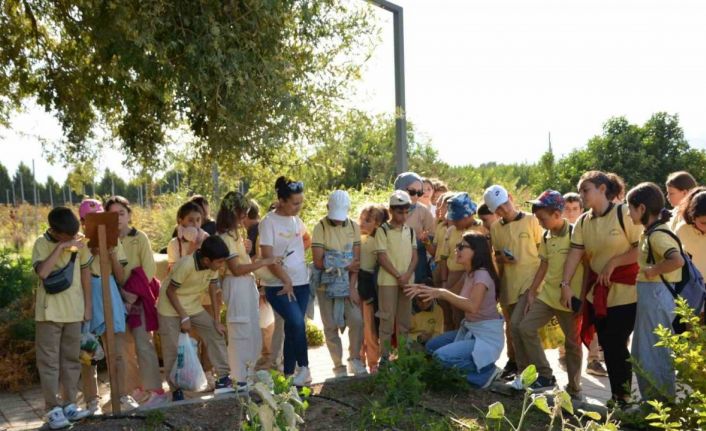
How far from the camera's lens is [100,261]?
635cm

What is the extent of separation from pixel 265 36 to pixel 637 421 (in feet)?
12.4

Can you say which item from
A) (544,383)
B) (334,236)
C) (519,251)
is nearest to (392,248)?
(334,236)

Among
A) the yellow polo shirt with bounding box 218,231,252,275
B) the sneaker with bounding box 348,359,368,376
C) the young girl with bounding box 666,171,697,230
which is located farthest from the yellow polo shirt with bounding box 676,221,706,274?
the yellow polo shirt with bounding box 218,231,252,275

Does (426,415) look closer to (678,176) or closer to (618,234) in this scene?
(618,234)

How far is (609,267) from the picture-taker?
20.9 feet

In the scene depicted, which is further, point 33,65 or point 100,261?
point 33,65

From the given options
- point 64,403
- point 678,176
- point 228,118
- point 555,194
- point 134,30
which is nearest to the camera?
point 134,30

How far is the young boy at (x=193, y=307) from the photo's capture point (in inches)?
272

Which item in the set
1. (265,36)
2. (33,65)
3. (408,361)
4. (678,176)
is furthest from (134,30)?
(678,176)

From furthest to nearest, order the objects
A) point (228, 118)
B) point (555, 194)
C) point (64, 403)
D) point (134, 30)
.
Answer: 1. point (555, 194)
2. point (64, 403)
3. point (228, 118)
4. point (134, 30)

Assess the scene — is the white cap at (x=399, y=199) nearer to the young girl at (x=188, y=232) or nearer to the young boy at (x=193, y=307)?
the young boy at (x=193, y=307)

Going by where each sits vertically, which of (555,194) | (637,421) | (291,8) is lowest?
(637,421)

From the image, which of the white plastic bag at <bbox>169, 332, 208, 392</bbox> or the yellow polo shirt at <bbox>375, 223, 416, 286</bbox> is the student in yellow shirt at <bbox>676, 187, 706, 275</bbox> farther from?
the white plastic bag at <bbox>169, 332, 208, 392</bbox>

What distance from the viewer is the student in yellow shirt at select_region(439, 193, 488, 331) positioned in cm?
771
